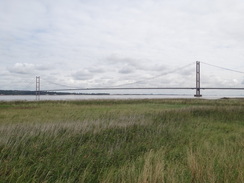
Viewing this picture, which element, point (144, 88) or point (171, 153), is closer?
point (171, 153)

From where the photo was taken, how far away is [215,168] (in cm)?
461

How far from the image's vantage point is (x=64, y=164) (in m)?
4.71

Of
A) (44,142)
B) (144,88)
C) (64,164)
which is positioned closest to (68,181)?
(64,164)

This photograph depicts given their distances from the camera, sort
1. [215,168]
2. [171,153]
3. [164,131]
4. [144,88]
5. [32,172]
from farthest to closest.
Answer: [144,88] < [164,131] < [171,153] < [215,168] < [32,172]

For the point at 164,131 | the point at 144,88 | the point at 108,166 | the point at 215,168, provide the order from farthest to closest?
the point at 144,88 < the point at 164,131 < the point at 108,166 < the point at 215,168

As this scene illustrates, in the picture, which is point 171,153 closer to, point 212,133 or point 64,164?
point 64,164

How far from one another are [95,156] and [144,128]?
13.4 ft

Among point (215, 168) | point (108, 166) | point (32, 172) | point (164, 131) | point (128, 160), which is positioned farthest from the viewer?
point (164, 131)

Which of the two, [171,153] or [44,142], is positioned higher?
[44,142]

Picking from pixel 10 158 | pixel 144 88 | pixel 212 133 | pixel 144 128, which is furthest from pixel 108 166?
pixel 144 88

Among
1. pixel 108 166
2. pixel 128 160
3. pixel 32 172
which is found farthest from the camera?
pixel 128 160

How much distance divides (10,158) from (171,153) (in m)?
4.03

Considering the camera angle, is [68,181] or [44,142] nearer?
[68,181]

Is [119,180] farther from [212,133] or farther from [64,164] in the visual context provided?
[212,133]
